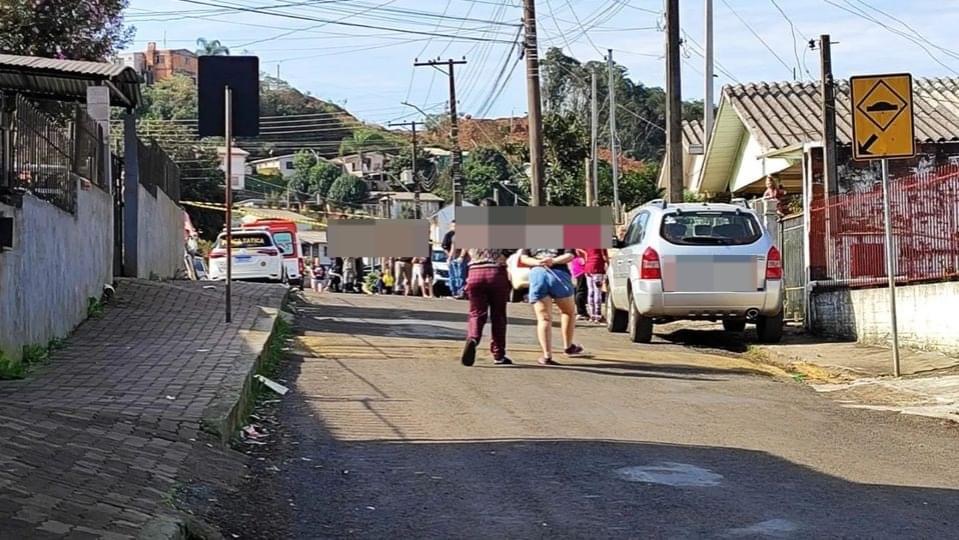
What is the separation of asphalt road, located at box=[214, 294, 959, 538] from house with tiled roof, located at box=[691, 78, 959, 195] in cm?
894

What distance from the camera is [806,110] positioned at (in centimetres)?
2564

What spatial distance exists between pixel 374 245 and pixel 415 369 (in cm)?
1546

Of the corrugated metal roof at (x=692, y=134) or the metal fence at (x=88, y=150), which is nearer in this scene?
the metal fence at (x=88, y=150)

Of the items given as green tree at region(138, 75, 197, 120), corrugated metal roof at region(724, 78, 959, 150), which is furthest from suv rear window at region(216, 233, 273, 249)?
green tree at region(138, 75, 197, 120)

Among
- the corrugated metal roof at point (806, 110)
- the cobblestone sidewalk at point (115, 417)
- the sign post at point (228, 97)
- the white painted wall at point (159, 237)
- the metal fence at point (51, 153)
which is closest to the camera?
the cobblestone sidewalk at point (115, 417)

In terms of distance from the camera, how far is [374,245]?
27578 millimetres

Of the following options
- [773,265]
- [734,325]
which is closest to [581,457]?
[773,265]

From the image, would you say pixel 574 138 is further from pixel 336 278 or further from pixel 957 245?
pixel 957 245

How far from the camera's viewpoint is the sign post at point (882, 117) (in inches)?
473

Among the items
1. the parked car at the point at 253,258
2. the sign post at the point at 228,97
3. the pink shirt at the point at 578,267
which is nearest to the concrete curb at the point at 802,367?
the pink shirt at the point at 578,267

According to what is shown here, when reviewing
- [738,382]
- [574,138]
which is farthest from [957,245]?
[574,138]

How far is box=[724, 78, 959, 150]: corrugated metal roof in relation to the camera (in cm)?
2273

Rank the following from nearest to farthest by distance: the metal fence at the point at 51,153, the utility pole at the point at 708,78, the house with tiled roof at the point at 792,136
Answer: the metal fence at the point at 51,153 → the house with tiled roof at the point at 792,136 → the utility pole at the point at 708,78

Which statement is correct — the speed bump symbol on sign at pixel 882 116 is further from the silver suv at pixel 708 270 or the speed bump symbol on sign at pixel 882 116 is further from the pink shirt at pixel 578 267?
the pink shirt at pixel 578 267
